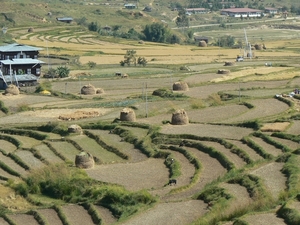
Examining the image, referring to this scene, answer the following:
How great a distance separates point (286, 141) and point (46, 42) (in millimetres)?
52650

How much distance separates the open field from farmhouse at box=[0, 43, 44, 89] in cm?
192

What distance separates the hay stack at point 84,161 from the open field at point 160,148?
24cm

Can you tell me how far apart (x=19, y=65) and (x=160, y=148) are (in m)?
27.2

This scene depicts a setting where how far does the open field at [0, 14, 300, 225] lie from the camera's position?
26.0 meters

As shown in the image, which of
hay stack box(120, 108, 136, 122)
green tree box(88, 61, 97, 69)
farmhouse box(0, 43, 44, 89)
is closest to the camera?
hay stack box(120, 108, 136, 122)

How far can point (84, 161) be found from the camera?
108 feet

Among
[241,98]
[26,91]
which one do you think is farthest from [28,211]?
[26,91]

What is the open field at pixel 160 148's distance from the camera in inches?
1024

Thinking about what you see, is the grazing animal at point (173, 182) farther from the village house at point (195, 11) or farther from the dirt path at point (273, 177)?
the village house at point (195, 11)

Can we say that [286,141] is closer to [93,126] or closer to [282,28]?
[93,126]

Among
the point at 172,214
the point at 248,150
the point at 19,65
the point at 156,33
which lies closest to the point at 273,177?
the point at 172,214

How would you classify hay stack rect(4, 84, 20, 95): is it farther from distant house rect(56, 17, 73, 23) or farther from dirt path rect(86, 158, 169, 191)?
distant house rect(56, 17, 73, 23)

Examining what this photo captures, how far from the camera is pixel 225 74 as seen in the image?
62250mm

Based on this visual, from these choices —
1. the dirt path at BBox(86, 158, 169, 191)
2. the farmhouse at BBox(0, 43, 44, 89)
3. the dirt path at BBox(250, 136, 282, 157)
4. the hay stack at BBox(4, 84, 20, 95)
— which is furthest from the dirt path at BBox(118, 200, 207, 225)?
the farmhouse at BBox(0, 43, 44, 89)
